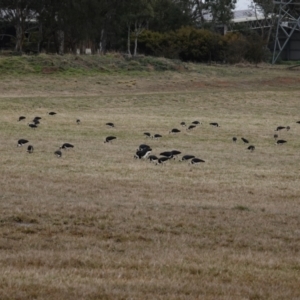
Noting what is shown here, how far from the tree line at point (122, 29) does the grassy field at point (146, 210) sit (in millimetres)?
31307

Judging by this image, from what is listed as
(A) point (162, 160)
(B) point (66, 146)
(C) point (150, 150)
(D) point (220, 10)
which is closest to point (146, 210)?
(A) point (162, 160)

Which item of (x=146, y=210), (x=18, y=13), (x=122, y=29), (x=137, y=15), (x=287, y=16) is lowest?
(x=146, y=210)

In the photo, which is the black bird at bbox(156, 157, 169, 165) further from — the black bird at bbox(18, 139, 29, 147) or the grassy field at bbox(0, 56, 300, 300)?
the black bird at bbox(18, 139, 29, 147)

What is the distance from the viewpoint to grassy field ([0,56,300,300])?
7.52 m

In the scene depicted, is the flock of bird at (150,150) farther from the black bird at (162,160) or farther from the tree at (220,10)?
the tree at (220,10)

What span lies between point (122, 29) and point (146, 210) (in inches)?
2734

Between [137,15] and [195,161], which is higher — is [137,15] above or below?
above

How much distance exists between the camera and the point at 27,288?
6.95m

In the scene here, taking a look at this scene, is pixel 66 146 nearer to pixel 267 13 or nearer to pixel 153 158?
pixel 153 158

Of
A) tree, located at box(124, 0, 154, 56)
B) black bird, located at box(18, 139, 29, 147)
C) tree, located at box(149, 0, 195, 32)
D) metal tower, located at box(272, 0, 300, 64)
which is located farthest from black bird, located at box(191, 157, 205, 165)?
tree, located at box(149, 0, 195, 32)

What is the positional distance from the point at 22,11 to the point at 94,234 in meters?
61.2

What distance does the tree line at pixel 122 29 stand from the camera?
6756cm

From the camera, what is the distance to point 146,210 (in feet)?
40.7

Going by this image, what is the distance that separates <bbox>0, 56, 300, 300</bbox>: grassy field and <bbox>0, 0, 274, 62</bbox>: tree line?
31.3 metres
